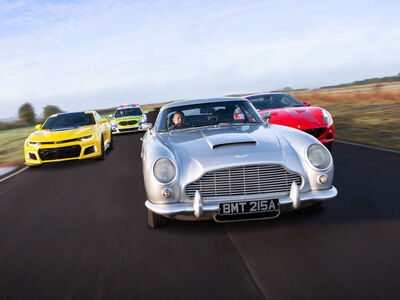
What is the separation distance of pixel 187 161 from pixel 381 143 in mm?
6428

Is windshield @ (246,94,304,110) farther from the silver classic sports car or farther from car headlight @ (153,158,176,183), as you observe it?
car headlight @ (153,158,176,183)

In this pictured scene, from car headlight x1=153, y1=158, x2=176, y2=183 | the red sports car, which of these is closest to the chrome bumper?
car headlight x1=153, y1=158, x2=176, y2=183

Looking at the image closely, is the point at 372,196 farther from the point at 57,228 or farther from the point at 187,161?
the point at 57,228

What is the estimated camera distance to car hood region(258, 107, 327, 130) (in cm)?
750

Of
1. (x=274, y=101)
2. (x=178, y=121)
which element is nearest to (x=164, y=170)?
(x=178, y=121)

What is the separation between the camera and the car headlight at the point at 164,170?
3.32m

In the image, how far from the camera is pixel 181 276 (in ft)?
8.61

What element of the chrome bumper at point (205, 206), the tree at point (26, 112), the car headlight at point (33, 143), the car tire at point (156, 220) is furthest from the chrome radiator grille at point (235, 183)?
the tree at point (26, 112)

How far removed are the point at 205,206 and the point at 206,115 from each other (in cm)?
212

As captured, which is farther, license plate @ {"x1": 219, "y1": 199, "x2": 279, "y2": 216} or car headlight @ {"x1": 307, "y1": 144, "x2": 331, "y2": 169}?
car headlight @ {"x1": 307, "y1": 144, "x2": 331, "y2": 169}

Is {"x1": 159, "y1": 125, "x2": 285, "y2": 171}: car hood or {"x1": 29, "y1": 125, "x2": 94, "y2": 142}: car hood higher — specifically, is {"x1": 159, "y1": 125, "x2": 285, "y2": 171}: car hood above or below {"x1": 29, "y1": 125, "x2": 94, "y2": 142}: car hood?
above

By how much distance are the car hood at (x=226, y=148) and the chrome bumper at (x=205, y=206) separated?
1.06ft

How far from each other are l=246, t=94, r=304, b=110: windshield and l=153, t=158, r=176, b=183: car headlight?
6.35 metres

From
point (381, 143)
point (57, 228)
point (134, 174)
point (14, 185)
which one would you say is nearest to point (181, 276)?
point (57, 228)
